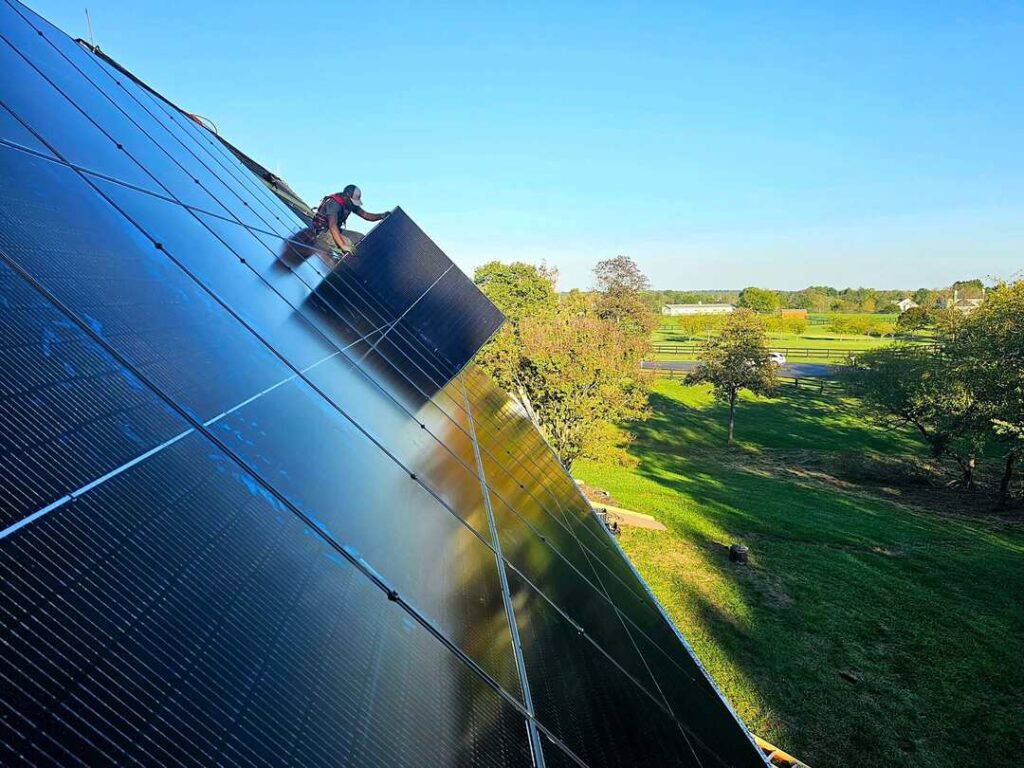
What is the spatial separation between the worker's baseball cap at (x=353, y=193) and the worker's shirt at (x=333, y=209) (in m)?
0.10

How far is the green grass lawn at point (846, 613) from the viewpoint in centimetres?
1145

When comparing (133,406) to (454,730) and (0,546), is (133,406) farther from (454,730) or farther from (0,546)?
(454,730)

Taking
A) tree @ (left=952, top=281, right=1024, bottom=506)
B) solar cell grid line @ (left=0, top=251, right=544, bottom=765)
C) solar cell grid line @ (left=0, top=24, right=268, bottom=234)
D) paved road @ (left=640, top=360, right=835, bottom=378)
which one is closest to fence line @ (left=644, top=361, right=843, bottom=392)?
paved road @ (left=640, top=360, right=835, bottom=378)

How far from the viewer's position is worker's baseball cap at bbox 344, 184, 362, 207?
12.0m

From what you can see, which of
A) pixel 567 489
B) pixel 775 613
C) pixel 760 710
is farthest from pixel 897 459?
pixel 567 489

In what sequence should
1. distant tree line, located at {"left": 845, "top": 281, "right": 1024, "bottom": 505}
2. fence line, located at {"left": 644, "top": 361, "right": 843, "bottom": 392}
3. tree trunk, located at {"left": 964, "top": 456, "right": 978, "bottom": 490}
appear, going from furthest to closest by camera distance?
1. fence line, located at {"left": 644, "top": 361, "right": 843, "bottom": 392}
2. tree trunk, located at {"left": 964, "top": 456, "right": 978, "bottom": 490}
3. distant tree line, located at {"left": 845, "top": 281, "right": 1024, "bottom": 505}

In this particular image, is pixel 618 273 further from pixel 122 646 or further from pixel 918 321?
pixel 122 646

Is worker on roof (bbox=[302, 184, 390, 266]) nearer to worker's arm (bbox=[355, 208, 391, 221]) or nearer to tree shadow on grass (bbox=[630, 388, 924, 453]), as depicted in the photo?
worker's arm (bbox=[355, 208, 391, 221])

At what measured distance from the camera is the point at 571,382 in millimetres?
28375

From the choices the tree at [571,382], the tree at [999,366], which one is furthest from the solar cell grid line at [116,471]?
the tree at [999,366]

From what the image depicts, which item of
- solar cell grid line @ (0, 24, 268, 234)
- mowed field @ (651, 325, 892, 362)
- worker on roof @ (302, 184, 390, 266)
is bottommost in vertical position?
solar cell grid line @ (0, 24, 268, 234)

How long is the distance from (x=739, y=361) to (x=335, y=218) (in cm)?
3734

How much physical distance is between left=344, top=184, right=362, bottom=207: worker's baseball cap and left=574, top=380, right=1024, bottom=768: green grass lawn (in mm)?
13282

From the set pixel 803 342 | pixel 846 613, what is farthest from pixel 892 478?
pixel 803 342
